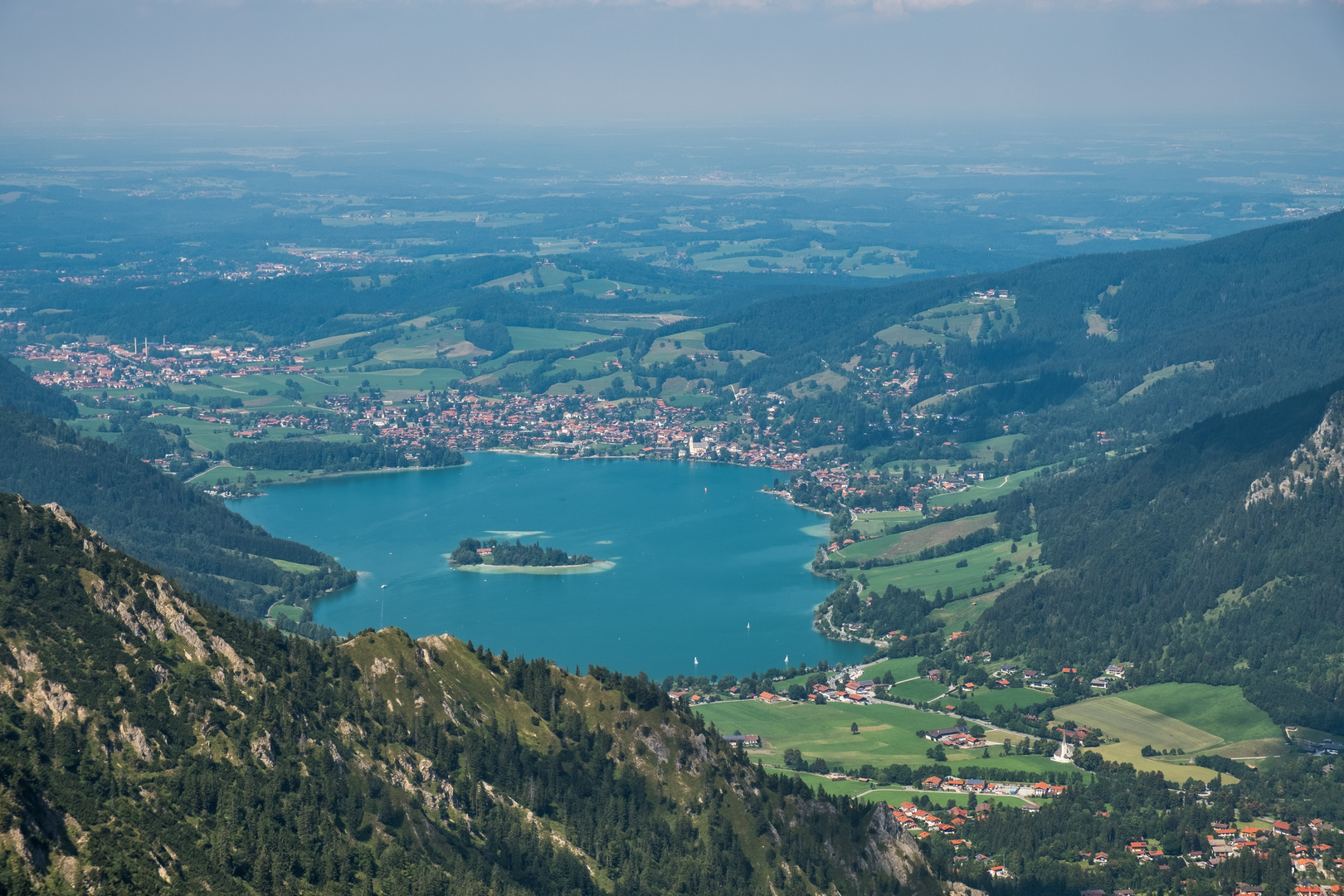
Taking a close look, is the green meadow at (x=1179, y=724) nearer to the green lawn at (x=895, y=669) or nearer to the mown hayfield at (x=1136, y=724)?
the mown hayfield at (x=1136, y=724)

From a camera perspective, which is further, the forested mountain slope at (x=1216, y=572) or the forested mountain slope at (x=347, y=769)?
the forested mountain slope at (x=1216, y=572)

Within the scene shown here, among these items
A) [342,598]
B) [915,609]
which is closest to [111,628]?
[342,598]

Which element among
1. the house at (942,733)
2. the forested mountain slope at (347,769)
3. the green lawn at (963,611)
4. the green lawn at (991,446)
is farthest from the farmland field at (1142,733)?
the green lawn at (991,446)

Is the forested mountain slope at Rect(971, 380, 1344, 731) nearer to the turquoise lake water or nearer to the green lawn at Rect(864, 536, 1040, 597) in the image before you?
the green lawn at Rect(864, 536, 1040, 597)

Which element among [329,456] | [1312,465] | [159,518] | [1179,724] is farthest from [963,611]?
[329,456]

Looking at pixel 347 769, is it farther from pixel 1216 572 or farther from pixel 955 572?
pixel 955 572

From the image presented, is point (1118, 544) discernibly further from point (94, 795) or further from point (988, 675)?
point (94, 795)

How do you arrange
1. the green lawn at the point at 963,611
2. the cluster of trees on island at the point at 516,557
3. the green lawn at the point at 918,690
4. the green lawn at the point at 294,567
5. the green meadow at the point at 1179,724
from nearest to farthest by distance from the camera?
the green meadow at the point at 1179,724, the green lawn at the point at 918,690, the green lawn at the point at 963,611, the green lawn at the point at 294,567, the cluster of trees on island at the point at 516,557
